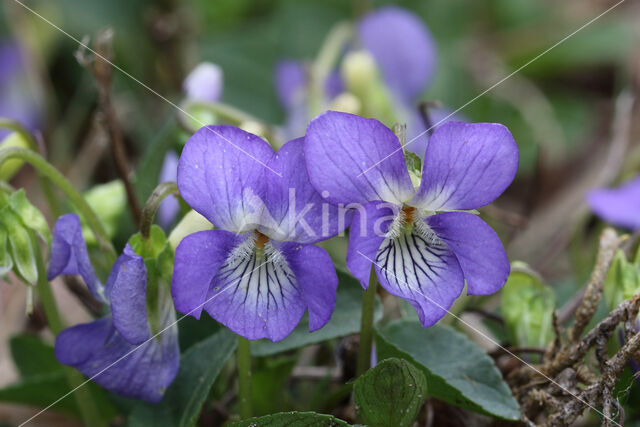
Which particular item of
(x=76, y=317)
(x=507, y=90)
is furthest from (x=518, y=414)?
(x=507, y=90)

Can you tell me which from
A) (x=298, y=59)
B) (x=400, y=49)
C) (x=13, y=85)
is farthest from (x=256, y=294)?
(x=13, y=85)

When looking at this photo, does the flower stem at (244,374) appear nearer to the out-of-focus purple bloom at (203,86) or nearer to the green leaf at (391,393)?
the green leaf at (391,393)

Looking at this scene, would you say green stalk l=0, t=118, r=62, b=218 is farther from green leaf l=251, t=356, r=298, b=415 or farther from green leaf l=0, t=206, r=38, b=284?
green leaf l=251, t=356, r=298, b=415

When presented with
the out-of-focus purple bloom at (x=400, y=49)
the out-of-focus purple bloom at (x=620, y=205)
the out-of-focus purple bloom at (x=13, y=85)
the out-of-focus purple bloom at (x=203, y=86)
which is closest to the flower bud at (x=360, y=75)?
the out-of-focus purple bloom at (x=400, y=49)

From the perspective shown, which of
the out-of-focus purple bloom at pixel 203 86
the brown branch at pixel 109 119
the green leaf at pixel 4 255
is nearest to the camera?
the green leaf at pixel 4 255

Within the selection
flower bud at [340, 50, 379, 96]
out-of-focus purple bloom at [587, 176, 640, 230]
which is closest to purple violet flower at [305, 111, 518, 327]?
out-of-focus purple bloom at [587, 176, 640, 230]

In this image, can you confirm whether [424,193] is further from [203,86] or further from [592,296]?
[203,86]

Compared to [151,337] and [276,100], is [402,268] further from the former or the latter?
[276,100]
